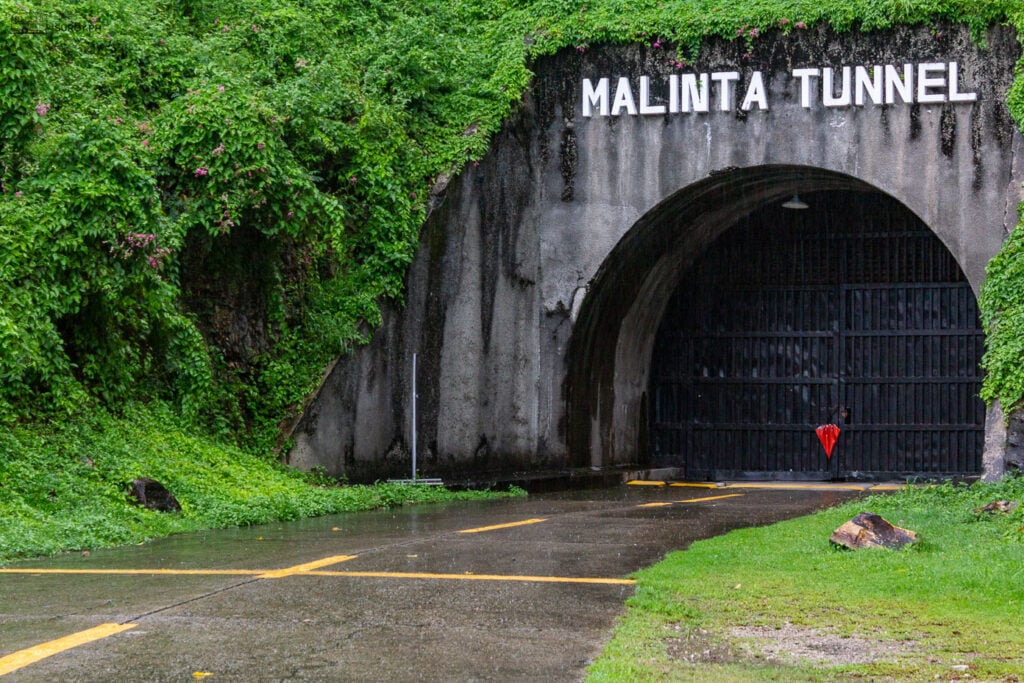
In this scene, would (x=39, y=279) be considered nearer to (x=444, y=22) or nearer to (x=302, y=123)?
(x=302, y=123)

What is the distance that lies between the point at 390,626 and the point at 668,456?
52.0 ft

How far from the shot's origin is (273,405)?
1582cm

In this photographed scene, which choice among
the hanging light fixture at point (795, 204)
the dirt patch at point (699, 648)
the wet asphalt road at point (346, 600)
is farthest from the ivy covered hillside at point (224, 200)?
the dirt patch at point (699, 648)

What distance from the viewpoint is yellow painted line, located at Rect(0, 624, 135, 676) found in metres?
5.88

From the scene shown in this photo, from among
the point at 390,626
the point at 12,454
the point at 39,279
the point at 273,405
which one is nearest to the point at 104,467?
the point at 12,454

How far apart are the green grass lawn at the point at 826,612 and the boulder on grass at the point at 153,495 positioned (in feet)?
16.0

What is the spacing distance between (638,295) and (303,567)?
39.5ft

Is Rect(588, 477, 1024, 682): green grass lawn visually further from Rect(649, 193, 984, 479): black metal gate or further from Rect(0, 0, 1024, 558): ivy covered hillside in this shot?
Rect(649, 193, 984, 479): black metal gate

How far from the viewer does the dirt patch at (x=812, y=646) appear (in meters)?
6.08

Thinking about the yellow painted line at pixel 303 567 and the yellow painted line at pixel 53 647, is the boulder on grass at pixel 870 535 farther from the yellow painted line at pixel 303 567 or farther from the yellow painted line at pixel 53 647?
the yellow painted line at pixel 53 647

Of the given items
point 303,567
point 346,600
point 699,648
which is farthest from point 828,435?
point 699,648

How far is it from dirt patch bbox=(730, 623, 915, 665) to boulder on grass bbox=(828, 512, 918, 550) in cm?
289

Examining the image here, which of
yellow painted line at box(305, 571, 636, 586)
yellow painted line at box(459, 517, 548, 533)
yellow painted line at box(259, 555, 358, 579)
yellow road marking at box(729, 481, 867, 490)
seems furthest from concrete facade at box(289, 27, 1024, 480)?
yellow painted line at box(305, 571, 636, 586)

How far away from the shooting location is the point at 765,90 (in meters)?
17.9
